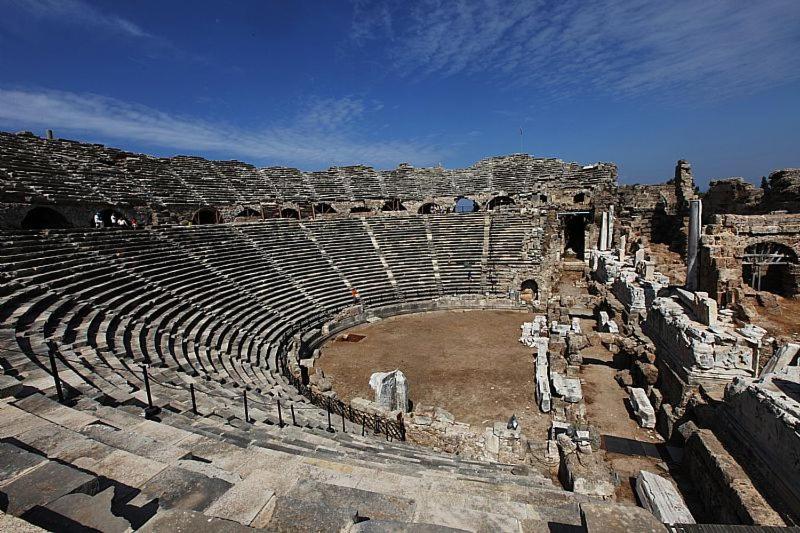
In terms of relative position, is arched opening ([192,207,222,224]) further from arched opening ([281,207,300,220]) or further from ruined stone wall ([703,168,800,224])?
ruined stone wall ([703,168,800,224])

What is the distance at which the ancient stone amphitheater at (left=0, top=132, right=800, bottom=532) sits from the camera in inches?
134

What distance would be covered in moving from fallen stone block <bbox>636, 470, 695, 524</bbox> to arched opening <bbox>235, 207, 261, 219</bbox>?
2731cm

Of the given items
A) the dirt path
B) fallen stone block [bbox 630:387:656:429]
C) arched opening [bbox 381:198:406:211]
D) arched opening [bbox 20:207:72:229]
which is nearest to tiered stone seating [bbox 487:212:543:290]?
arched opening [bbox 381:198:406:211]

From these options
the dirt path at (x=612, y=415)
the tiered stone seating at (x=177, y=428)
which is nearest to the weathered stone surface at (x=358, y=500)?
the tiered stone seating at (x=177, y=428)

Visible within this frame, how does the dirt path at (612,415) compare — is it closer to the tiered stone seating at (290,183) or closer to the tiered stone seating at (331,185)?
the tiered stone seating at (331,185)

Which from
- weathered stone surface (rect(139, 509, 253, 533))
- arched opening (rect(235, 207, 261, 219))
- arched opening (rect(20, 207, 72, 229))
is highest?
arched opening (rect(235, 207, 261, 219))

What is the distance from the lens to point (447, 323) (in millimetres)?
19234

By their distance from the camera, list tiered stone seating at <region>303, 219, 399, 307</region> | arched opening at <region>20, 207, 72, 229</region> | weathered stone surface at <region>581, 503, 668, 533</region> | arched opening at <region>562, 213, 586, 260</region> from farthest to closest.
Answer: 1. arched opening at <region>562, 213, 586, 260</region>
2. tiered stone seating at <region>303, 219, 399, 307</region>
3. arched opening at <region>20, 207, 72, 229</region>
4. weathered stone surface at <region>581, 503, 668, 533</region>

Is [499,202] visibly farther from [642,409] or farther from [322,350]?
A: [642,409]

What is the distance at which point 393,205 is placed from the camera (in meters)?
32.4

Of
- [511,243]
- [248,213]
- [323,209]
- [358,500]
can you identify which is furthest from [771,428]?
[248,213]

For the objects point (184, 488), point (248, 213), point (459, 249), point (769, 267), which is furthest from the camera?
point (248, 213)

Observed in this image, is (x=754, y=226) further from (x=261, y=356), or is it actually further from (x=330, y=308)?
(x=261, y=356)

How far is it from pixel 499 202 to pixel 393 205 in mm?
9400
